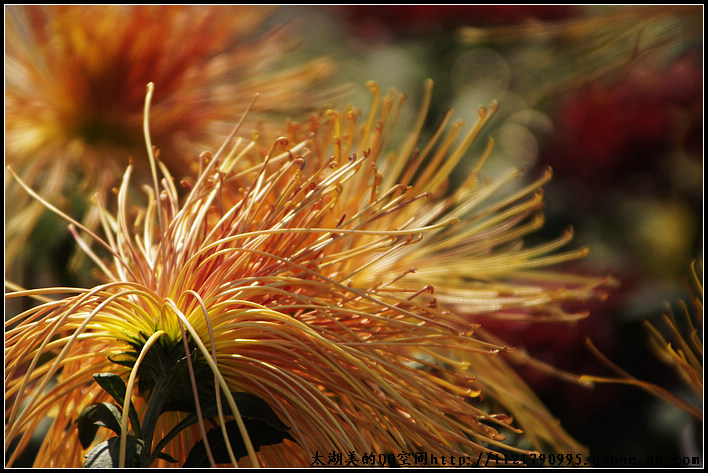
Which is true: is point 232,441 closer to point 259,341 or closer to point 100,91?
point 259,341

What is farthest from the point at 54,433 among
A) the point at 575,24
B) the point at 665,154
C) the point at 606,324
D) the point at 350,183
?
the point at 665,154

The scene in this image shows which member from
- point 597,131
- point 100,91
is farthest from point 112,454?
point 597,131

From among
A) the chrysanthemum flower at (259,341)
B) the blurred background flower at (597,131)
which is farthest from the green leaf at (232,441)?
the blurred background flower at (597,131)

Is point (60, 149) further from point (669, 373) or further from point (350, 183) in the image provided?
point (669, 373)

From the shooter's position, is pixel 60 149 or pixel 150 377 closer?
pixel 150 377

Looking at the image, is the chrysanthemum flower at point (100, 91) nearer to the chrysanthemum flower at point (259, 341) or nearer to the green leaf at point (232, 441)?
the chrysanthemum flower at point (259, 341)

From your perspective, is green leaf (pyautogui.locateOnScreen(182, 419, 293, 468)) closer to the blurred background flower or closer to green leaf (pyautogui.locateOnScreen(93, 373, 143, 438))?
green leaf (pyautogui.locateOnScreen(93, 373, 143, 438))
